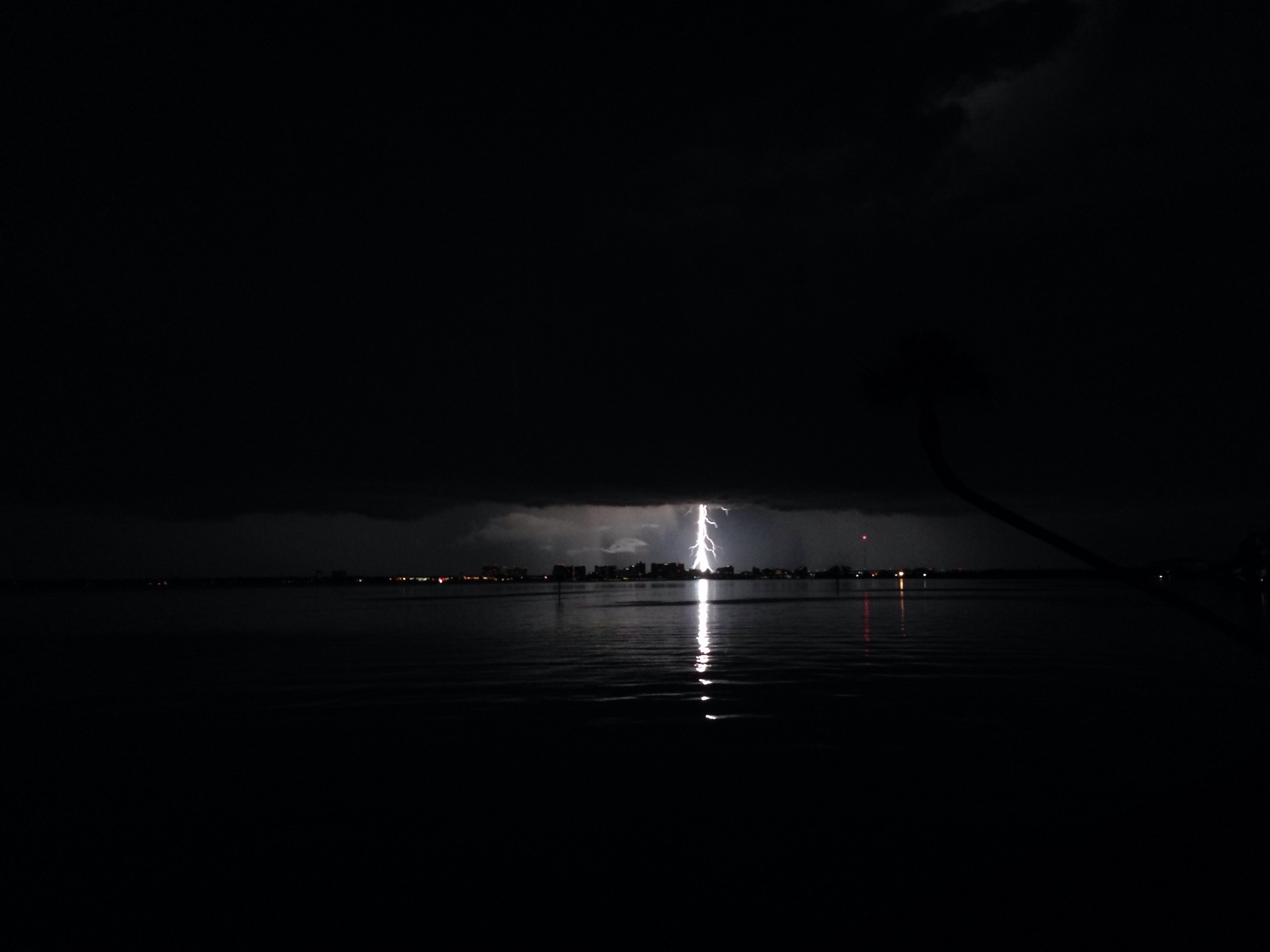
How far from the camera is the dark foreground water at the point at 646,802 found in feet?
32.2

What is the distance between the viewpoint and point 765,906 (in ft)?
34.9

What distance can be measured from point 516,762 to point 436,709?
26.4ft

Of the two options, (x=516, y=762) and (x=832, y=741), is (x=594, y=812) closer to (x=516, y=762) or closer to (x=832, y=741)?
(x=516, y=762)

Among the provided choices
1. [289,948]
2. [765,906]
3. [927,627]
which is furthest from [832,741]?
[927,627]

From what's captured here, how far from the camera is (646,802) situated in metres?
15.1

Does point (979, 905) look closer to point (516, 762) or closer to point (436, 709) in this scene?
point (516, 762)

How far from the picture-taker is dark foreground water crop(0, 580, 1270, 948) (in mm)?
9828

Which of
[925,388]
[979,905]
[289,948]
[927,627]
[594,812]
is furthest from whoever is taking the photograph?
[927,627]

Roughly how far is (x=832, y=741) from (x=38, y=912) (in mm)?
16134

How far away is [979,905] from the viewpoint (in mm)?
7559

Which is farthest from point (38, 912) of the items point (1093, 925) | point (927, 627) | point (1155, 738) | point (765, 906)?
point (927, 627)

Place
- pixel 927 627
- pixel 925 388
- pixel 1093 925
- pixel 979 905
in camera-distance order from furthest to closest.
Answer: pixel 927 627
pixel 925 388
pixel 979 905
pixel 1093 925

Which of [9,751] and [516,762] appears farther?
[9,751]

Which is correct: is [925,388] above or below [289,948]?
above
